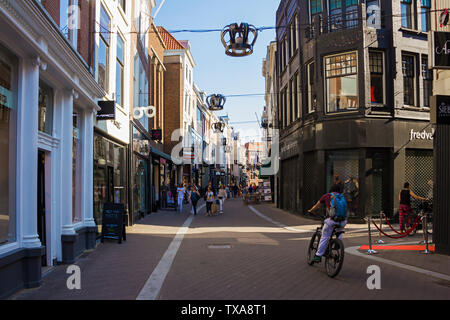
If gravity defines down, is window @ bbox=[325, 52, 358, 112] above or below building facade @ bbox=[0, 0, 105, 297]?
above

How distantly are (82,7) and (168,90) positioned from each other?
25.8 m

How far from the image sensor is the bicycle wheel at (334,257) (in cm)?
719

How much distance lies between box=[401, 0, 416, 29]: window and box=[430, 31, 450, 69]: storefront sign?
8.81 metres

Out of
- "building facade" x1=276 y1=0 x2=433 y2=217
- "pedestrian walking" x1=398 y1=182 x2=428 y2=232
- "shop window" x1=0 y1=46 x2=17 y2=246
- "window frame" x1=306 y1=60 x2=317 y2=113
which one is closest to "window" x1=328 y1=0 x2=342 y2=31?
"building facade" x1=276 y1=0 x2=433 y2=217

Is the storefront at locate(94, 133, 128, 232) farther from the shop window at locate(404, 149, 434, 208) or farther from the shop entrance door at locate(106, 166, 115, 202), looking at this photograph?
the shop window at locate(404, 149, 434, 208)

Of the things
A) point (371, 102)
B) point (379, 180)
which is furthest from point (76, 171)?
point (371, 102)

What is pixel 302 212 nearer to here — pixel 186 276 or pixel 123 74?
pixel 123 74

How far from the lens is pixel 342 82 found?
18.2 m

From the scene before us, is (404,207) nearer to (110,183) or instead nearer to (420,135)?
(420,135)

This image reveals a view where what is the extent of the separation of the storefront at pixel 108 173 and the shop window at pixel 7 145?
18.5 ft

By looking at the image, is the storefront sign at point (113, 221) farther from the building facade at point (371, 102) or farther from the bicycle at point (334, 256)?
the building facade at point (371, 102)

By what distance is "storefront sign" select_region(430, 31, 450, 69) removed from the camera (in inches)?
384
